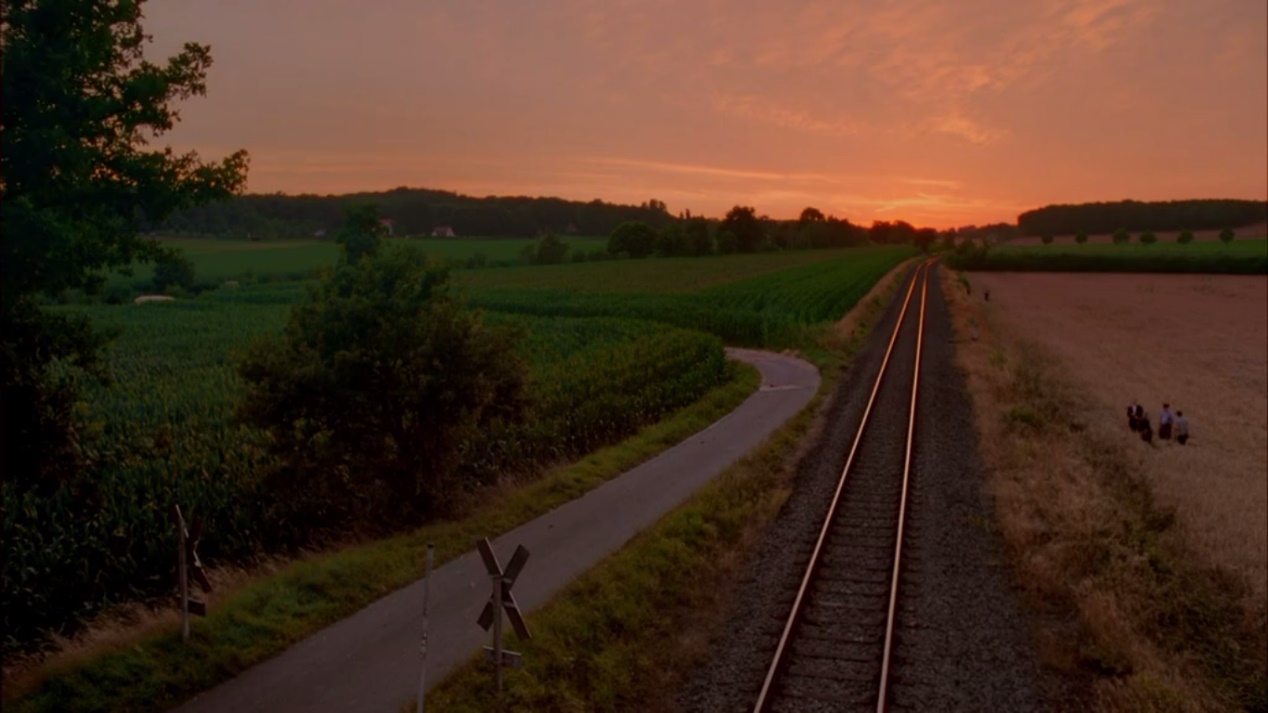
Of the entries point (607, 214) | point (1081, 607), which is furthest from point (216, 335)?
point (607, 214)

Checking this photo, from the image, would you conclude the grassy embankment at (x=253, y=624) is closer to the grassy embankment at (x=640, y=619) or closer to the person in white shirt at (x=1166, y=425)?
the grassy embankment at (x=640, y=619)

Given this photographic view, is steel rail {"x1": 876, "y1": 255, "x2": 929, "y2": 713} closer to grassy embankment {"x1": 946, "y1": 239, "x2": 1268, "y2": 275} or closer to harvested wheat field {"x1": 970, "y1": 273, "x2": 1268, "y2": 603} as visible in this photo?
harvested wheat field {"x1": 970, "y1": 273, "x2": 1268, "y2": 603}

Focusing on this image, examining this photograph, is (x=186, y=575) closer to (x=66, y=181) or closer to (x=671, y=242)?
(x=66, y=181)

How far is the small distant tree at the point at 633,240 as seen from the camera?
137 metres

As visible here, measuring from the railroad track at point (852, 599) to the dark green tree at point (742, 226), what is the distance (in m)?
128

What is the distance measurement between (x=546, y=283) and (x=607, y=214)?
10299 cm

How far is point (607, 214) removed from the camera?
188 m

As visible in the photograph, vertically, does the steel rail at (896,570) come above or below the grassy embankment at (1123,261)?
below

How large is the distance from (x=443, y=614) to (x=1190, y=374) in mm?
41238

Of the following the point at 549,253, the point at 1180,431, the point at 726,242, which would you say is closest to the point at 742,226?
the point at 726,242

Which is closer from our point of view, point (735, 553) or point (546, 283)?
point (735, 553)

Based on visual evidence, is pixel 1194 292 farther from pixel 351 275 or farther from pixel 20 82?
pixel 20 82

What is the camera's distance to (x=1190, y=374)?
4216 centimetres

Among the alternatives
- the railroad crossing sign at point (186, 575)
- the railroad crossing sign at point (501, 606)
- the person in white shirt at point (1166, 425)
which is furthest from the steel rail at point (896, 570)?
the railroad crossing sign at point (186, 575)
